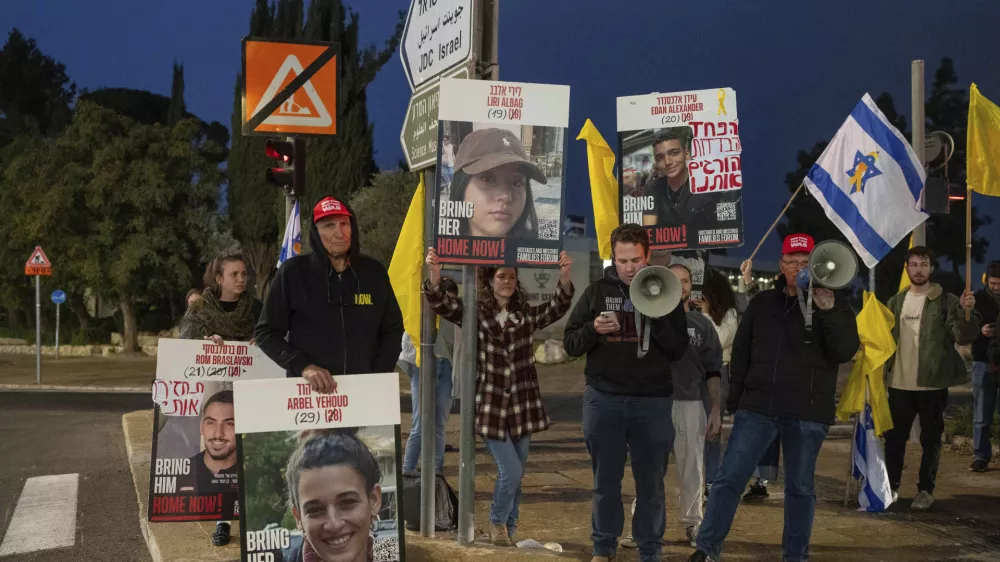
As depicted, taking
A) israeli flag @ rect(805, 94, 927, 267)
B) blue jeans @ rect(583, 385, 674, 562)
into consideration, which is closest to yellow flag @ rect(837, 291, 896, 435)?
israeli flag @ rect(805, 94, 927, 267)

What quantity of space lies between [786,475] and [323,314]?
2.84 metres

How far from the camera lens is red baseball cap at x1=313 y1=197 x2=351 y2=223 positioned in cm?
495

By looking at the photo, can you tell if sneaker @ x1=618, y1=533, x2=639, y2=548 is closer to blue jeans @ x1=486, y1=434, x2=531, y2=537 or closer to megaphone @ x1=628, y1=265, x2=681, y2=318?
blue jeans @ x1=486, y1=434, x2=531, y2=537

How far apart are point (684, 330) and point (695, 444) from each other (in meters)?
1.61

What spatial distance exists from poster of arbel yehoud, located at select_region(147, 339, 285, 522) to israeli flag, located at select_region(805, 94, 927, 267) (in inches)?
191

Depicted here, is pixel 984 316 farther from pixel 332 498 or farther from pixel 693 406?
pixel 332 498

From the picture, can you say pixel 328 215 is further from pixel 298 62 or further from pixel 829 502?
pixel 829 502

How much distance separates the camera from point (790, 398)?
5.66 meters

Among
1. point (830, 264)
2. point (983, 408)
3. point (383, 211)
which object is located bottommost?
point (983, 408)

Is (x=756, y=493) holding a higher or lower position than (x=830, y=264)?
lower

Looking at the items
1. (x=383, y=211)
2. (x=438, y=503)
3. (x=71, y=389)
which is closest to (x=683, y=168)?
(x=438, y=503)

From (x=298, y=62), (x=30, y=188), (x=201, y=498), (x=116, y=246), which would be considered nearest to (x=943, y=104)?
(x=116, y=246)

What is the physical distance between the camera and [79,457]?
11484 millimetres

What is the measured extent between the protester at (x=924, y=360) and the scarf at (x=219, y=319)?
206 inches
